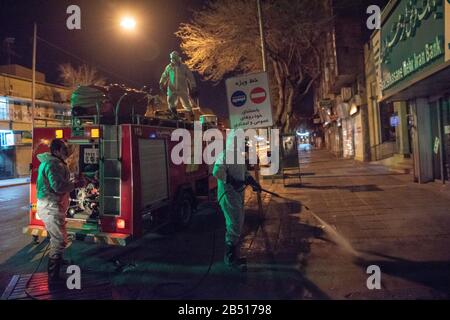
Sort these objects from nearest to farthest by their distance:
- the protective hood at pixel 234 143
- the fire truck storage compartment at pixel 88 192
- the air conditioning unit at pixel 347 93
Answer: the protective hood at pixel 234 143 → the fire truck storage compartment at pixel 88 192 → the air conditioning unit at pixel 347 93

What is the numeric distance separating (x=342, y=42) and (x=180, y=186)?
1655 centimetres

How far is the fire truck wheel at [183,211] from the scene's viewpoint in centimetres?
760

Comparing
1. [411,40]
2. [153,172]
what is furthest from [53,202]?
[411,40]

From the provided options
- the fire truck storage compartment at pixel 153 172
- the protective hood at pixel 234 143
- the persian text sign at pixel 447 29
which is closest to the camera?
the protective hood at pixel 234 143

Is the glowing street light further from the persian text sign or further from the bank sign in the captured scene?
the persian text sign

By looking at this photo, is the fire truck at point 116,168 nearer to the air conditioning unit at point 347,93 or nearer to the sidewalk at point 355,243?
the sidewalk at point 355,243

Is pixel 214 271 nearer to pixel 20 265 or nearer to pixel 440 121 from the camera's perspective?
pixel 20 265

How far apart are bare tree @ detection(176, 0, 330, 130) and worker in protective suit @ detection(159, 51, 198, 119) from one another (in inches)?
295

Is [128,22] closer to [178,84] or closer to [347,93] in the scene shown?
[178,84]

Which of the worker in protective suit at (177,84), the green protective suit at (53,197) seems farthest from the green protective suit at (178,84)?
the green protective suit at (53,197)

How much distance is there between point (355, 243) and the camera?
20.5ft

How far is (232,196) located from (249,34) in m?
12.7

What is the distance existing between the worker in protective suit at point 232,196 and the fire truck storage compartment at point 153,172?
133 cm

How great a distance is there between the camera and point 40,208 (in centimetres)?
536
